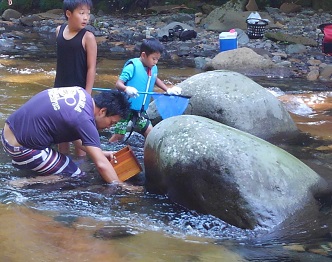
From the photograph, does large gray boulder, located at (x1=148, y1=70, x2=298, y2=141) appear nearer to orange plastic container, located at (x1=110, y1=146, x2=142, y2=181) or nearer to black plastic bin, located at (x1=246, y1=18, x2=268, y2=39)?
orange plastic container, located at (x1=110, y1=146, x2=142, y2=181)

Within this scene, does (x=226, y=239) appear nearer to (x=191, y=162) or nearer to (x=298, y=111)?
(x=191, y=162)

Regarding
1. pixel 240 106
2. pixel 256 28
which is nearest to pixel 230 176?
pixel 240 106

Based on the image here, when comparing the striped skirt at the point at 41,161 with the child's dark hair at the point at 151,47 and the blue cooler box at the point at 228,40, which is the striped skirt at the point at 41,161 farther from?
the blue cooler box at the point at 228,40

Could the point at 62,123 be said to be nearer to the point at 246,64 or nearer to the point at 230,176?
the point at 230,176

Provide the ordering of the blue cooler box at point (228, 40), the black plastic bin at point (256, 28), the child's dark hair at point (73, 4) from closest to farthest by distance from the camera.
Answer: the child's dark hair at point (73, 4) → the blue cooler box at point (228, 40) → the black plastic bin at point (256, 28)

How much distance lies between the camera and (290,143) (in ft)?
18.4

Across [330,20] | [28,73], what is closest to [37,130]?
[28,73]

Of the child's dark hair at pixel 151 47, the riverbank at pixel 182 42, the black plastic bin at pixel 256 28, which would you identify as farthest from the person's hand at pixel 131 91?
the black plastic bin at pixel 256 28

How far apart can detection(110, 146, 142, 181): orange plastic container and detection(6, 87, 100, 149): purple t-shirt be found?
51 cm

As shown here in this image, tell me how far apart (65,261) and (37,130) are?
3.99ft

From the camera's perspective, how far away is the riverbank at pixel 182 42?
11.4m

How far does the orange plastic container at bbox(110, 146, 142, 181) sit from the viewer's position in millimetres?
4289

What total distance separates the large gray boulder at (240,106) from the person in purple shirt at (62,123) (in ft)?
6.15

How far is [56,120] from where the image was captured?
3.80 meters
